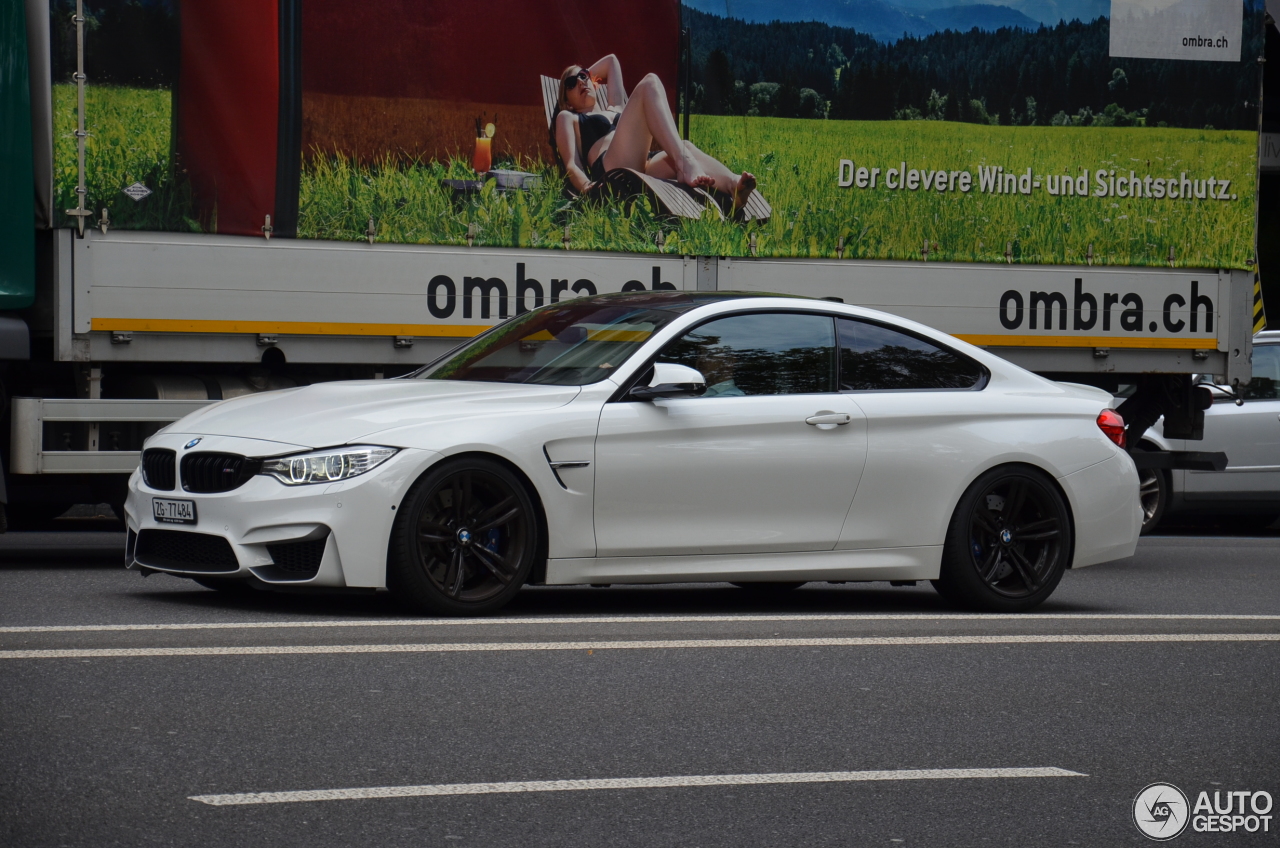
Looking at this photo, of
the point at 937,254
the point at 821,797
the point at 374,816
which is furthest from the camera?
the point at 937,254

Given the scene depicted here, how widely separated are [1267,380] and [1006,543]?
23.4 feet

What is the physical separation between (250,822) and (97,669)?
6.51ft

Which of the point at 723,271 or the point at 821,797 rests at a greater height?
the point at 723,271

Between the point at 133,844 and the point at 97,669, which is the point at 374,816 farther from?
the point at 97,669

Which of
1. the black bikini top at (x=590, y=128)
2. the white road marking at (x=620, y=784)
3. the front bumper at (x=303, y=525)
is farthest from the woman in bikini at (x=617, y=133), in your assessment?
the white road marking at (x=620, y=784)

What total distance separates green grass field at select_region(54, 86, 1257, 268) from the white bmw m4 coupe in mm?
1936

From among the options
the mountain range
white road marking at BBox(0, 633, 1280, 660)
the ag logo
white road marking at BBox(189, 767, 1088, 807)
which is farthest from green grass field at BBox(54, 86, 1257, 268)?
the ag logo

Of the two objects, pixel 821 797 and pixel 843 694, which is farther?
pixel 843 694

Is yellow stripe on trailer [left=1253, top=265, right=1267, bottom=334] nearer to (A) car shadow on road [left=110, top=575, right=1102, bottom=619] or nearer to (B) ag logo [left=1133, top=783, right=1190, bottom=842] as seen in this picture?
(A) car shadow on road [left=110, top=575, right=1102, bottom=619]

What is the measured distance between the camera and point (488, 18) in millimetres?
10289

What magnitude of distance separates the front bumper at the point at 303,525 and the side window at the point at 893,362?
222 cm

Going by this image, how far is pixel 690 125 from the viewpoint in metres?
10.8

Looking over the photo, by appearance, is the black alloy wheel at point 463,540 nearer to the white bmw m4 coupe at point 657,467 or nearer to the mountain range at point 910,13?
the white bmw m4 coupe at point 657,467

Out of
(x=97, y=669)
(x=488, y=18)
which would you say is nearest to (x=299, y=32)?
(x=488, y=18)
